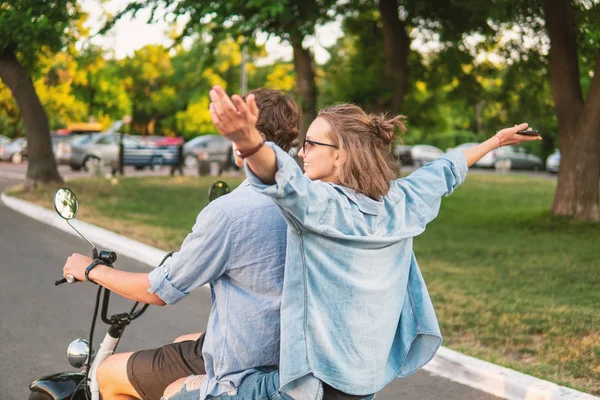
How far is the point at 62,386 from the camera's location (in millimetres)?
3014

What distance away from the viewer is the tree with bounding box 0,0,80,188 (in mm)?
13898

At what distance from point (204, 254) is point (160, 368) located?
0.56 meters

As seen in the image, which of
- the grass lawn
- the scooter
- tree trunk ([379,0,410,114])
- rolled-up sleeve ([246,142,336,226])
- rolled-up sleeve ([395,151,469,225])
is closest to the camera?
rolled-up sleeve ([246,142,336,226])

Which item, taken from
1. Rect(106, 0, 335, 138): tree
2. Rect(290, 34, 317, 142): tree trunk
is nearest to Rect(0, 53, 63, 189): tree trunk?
Rect(106, 0, 335, 138): tree

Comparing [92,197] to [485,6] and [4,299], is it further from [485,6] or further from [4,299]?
[4,299]

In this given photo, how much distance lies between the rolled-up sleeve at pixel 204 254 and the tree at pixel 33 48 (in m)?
12.4

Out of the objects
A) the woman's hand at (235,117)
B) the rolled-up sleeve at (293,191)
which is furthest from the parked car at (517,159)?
the woman's hand at (235,117)

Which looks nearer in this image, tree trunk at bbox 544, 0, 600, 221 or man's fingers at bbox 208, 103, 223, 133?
man's fingers at bbox 208, 103, 223, 133

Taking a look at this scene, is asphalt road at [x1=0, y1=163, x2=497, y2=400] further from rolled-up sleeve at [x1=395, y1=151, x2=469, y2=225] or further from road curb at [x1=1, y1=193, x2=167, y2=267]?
rolled-up sleeve at [x1=395, y1=151, x2=469, y2=225]

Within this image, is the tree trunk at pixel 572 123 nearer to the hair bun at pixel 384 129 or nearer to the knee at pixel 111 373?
the hair bun at pixel 384 129

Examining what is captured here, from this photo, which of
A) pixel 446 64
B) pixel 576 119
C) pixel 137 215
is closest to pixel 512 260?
pixel 576 119

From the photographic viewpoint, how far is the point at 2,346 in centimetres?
555

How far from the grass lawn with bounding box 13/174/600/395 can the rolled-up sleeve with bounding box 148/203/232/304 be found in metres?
3.23

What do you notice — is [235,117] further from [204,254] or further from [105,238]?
[105,238]
